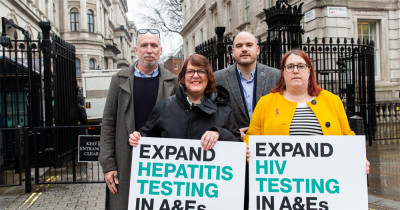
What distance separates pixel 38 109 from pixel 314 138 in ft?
27.8

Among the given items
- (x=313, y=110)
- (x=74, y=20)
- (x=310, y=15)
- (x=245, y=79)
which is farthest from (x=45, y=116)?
(x=74, y=20)

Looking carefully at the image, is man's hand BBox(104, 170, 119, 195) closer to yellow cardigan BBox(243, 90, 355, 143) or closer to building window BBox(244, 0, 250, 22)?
yellow cardigan BBox(243, 90, 355, 143)

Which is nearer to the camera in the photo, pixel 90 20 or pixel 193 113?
pixel 193 113

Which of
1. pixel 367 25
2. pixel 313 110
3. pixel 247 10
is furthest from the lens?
pixel 247 10

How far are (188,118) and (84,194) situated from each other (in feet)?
14.6

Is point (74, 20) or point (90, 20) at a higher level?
Result: point (90, 20)

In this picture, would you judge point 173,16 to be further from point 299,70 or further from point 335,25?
point 299,70

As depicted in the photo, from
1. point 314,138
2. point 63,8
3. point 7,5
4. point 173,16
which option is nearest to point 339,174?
point 314,138

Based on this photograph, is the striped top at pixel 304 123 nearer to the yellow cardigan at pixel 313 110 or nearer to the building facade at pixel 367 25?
the yellow cardigan at pixel 313 110

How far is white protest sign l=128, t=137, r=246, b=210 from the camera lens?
2896 mm

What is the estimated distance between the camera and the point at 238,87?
3.55 m

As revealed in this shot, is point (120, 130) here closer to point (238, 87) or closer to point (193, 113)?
point (193, 113)

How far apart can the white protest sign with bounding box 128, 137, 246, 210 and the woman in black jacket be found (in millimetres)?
78

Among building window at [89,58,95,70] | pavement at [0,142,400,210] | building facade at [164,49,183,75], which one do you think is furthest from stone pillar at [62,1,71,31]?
pavement at [0,142,400,210]
